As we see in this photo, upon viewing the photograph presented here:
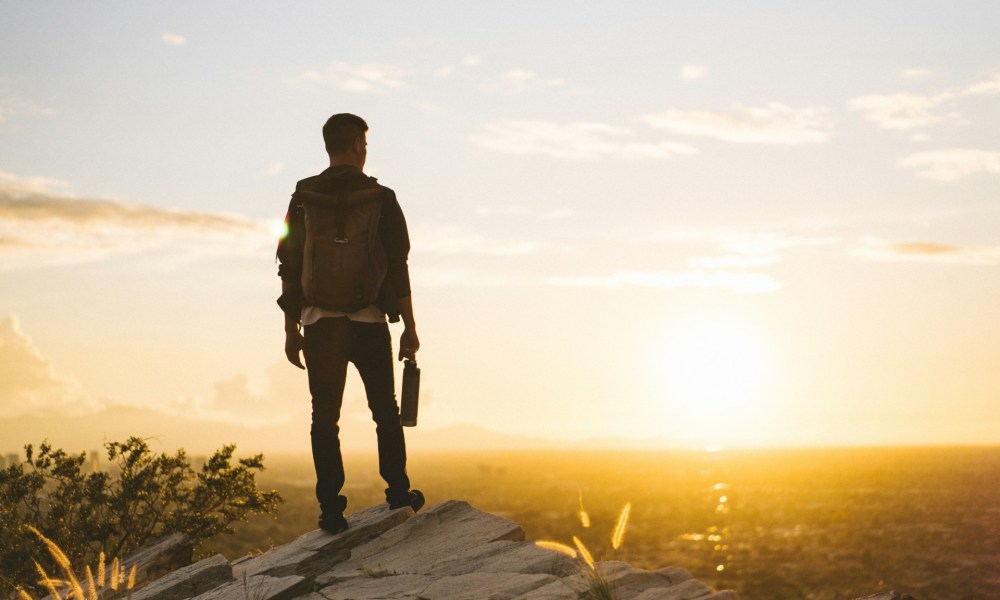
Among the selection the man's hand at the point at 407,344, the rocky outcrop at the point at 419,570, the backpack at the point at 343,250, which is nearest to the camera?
the rocky outcrop at the point at 419,570

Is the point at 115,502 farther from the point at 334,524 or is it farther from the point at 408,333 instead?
the point at 408,333

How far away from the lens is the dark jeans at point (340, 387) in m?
7.06

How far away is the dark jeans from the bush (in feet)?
16.7

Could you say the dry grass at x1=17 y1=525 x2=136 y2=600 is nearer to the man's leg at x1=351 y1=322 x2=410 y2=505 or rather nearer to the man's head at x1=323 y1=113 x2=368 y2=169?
the man's leg at x1=351 y1=322 x2=410 y2=505

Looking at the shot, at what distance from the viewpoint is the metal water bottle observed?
743cm

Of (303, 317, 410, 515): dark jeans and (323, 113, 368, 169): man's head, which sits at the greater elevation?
(323, 113, 368, 169): man's head

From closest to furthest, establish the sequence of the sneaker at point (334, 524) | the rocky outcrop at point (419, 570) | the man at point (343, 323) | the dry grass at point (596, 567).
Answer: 1. the dry grass at point (596, 567)
2. the rocky outcrop at point (419, 570)
3. the man at point (343, 323)
4. the sneaker at point (334, 524)

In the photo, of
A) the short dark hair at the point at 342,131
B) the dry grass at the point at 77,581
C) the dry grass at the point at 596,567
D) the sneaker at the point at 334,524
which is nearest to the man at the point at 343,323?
the short dark hair at the point at 342,131

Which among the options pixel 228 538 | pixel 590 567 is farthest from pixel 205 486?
pixel 228 538

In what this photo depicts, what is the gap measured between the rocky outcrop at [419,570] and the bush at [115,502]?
4043mm

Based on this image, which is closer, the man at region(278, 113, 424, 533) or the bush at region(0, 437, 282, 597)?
the man at region(278, 113, 424, 533)

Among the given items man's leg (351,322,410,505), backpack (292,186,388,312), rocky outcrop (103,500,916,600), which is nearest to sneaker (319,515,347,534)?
rocky outcrop (103,500,916,600)

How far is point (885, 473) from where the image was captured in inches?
7347

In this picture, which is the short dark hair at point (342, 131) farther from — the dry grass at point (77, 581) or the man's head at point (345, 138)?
the dry grass at point (77, 581)
